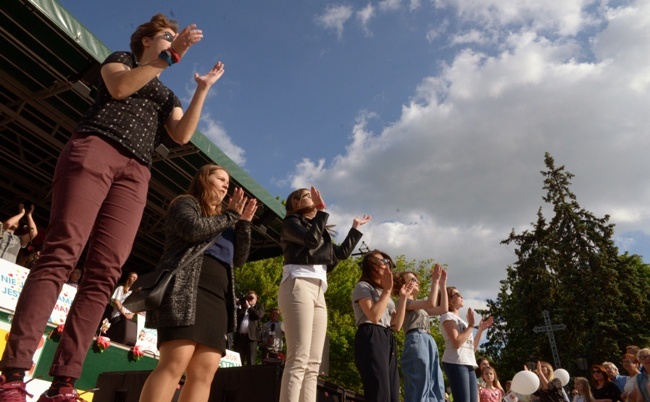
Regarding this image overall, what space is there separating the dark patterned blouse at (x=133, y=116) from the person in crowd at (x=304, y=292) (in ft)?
4.62

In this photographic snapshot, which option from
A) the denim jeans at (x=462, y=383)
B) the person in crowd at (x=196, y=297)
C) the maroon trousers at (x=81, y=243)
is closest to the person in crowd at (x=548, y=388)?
the denim jeans at (x=462, y=383)

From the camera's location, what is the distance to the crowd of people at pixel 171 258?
1.89 m

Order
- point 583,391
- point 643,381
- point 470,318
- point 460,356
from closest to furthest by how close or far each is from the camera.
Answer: point 460,356 → point 470,318 → point 643,381 → point 583,391

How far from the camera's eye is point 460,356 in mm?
5094

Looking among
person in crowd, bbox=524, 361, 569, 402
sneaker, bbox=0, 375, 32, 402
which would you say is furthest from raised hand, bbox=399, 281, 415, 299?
person in crowd, bbox=524, 361, 569, 402

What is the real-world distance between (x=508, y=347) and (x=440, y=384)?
2791 cm

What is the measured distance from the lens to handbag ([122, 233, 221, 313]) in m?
2.35

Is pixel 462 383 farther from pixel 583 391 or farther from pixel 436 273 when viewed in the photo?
pixel 583 391

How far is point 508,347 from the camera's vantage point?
29719mm

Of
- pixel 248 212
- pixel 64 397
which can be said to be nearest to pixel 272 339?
pixel 248 212

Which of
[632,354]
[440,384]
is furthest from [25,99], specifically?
[632,354]

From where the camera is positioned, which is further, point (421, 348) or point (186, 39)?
point (421, 348)

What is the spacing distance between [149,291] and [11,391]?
0.82 m

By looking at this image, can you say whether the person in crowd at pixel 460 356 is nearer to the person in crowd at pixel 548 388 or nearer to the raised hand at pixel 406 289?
the raised hand at pixel 406 289
